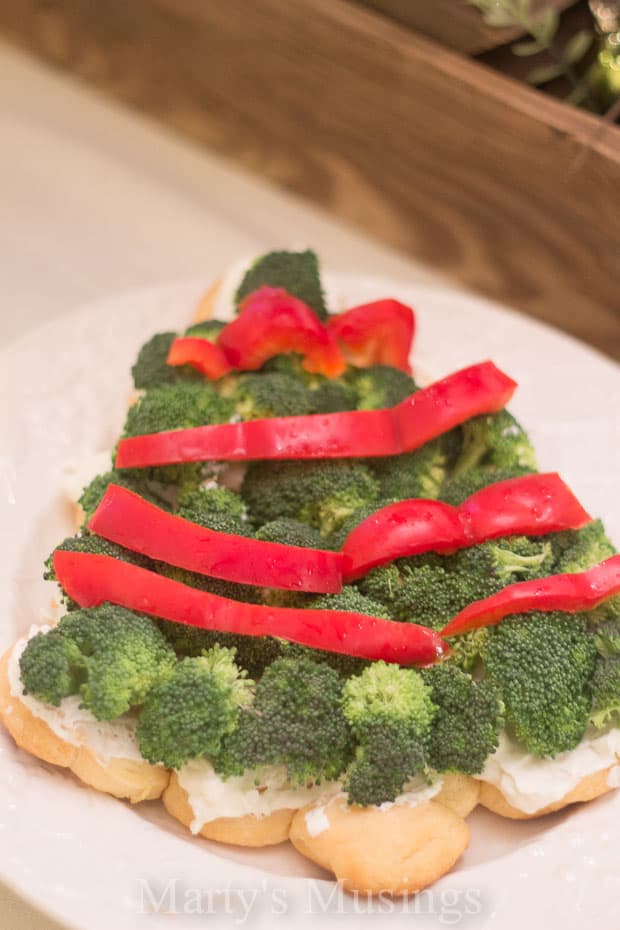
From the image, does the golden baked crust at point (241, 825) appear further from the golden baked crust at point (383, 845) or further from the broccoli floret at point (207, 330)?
the broccoli floret at point (207, 330)

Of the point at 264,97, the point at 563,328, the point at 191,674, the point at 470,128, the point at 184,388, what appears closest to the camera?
the point at 191,674

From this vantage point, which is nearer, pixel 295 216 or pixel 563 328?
pixel 563 328

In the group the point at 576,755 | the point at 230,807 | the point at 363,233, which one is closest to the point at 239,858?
the point at 230,807

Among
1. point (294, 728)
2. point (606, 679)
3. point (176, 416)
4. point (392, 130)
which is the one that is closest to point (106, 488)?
point (176, 416)

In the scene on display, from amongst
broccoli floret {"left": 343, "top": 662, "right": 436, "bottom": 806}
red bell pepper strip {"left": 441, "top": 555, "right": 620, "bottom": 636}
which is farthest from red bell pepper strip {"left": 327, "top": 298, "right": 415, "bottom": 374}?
broccoli floret {"left": 343, "top": 662, "right": 436, "bottom": 806}

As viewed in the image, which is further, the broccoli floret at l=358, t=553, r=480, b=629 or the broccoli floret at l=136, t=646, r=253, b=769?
the broccoli floret at l=358, t=553, r=480, b=629

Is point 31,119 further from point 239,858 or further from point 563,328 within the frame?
point 239,858

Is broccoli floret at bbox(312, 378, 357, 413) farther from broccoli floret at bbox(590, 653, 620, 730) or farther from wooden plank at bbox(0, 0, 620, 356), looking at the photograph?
wooden plank at bbox(0, 0, 620, 356)
